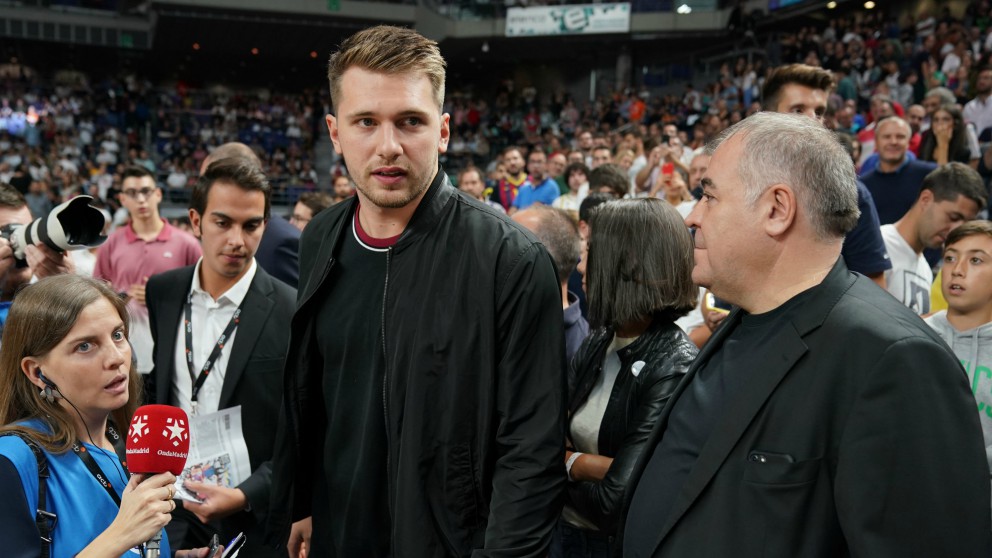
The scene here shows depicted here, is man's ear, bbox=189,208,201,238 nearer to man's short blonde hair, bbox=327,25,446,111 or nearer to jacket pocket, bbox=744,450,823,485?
man's short blonde hair, bbox=327,25,446,111

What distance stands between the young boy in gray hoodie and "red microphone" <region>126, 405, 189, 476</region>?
7.70ft

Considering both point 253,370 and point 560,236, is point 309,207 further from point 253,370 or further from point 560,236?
point 253,370

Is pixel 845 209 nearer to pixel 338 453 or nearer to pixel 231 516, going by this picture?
pixel 338 453

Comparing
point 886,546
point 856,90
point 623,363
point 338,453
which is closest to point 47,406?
point 338,453

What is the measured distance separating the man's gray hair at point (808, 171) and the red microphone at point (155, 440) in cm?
129

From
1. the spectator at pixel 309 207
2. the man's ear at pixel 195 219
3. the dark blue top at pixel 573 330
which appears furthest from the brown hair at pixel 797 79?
the spectator at pixel 309 207

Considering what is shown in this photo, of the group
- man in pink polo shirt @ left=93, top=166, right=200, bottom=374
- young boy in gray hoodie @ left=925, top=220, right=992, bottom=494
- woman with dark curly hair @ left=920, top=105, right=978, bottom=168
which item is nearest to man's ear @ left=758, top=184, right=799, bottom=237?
young boy in gray hoodie @ left=925, top=220, right=992, bottom=494

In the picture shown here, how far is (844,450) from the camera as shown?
4.10 feet

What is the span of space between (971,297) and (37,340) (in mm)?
2791

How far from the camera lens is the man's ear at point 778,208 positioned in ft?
4.75

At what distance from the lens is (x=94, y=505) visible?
73.5 inches

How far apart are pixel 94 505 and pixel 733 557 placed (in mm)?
1461

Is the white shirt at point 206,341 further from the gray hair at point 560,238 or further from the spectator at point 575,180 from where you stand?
the spectator at point 575,180

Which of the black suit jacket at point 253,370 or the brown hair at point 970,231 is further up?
the brown hair at point 970,231
